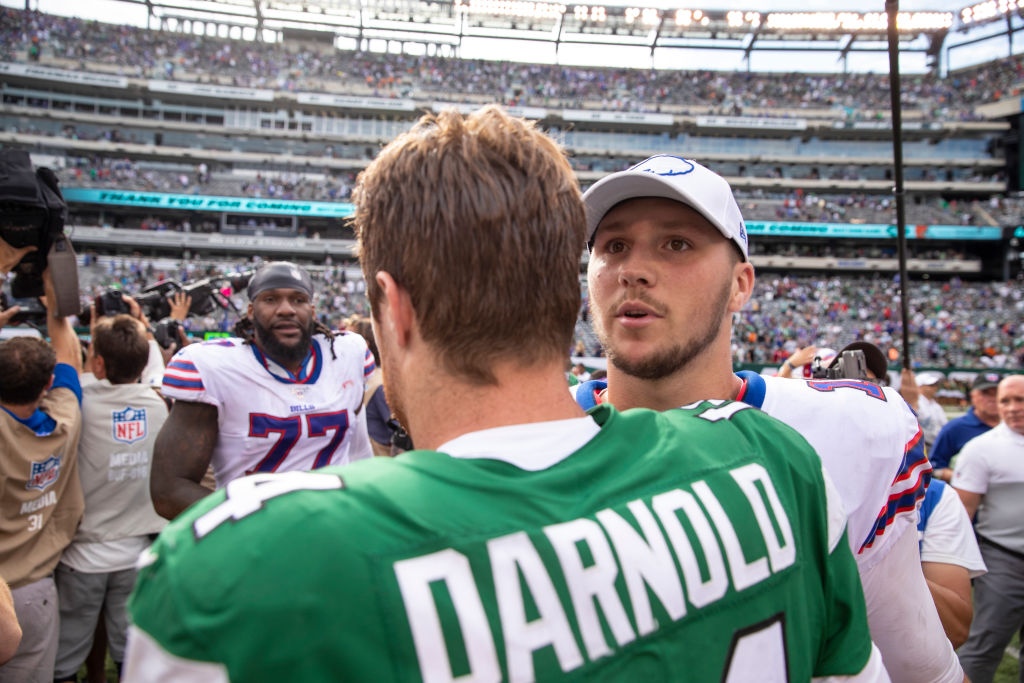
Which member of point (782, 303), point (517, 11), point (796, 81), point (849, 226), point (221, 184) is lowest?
point (782, 303)

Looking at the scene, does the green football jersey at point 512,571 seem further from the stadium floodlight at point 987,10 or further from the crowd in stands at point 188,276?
the stadium floodlight at point 987,10

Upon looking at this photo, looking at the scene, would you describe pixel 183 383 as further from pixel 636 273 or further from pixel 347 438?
pixel 636 273

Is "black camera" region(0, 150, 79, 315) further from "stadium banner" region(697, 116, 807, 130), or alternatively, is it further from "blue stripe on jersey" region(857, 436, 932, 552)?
"stadium banner" region(697, 116, 807, 130)

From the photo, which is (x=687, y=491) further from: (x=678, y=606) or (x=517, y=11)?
(x=517, y=11)

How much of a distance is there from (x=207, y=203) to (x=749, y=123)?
109 feet

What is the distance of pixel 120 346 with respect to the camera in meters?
3.77

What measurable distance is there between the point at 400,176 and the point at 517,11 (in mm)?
45524

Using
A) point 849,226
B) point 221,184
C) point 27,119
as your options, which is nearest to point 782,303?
point 849,226

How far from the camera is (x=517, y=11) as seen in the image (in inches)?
1623

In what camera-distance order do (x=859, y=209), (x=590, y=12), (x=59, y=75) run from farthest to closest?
(x=590, y=12), (x=859, y=209), (x=59, y=75)

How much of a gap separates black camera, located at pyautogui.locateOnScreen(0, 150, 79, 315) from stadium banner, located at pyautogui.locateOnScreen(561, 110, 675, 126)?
132 ft

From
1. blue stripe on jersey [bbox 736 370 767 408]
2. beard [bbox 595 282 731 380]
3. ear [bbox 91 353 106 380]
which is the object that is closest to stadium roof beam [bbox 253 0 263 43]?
ear [bbox 91 353 106 380]

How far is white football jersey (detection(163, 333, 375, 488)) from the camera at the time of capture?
2.94 metres

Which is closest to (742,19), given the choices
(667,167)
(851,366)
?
(851,366)
